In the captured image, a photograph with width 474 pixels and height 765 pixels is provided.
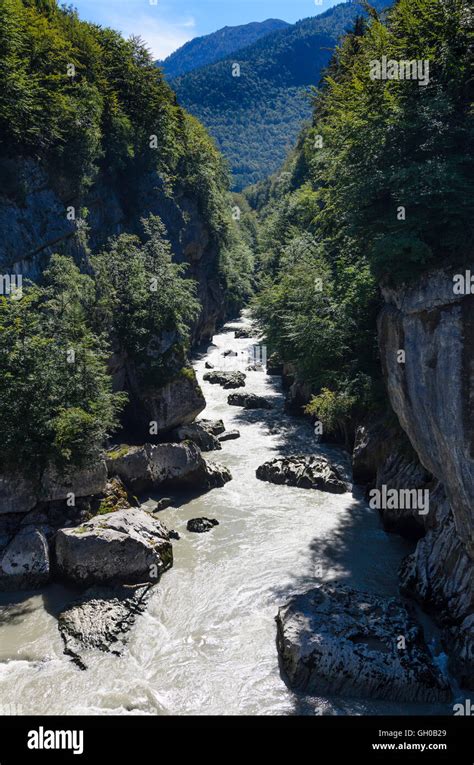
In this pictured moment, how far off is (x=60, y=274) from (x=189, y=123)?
36.7m

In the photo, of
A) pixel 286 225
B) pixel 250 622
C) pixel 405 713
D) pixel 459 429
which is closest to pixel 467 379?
pixel 459 429

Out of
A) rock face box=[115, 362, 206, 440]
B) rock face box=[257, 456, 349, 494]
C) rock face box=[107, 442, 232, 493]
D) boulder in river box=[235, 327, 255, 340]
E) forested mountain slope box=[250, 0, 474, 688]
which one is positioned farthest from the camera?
boulder in river box=[235, 327, 255, 340]

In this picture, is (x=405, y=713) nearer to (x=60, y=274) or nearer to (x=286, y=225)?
(x=60, y=274)

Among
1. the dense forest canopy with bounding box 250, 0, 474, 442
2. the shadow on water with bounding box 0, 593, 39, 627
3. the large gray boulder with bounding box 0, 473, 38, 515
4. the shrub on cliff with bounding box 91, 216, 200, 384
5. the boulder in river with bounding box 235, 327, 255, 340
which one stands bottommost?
the shadow on water with bounding box 0, 593, 39, 627

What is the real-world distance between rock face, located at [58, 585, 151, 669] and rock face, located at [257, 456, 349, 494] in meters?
10.0

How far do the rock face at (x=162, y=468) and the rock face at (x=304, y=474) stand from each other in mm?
2385

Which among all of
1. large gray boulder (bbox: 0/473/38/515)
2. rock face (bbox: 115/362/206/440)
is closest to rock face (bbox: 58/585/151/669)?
Result: large gray boulder (bbox: 0/473/38/515)

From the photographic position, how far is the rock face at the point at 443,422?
14.6 meters

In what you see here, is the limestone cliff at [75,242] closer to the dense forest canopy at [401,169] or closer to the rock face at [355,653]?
the dense forest canopy at [401,169]

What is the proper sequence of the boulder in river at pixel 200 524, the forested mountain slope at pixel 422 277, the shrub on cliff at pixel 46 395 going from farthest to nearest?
the boulder in river at pixel 200 524 → the shrub on cliff at pixel 46 395 → the forested mountain slope at pixel 422 277

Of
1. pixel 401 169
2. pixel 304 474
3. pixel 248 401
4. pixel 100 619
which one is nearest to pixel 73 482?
pixel 100 619

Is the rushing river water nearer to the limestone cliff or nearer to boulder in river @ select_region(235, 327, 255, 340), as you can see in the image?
the limestone cliff

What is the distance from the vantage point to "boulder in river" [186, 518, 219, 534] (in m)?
22.0

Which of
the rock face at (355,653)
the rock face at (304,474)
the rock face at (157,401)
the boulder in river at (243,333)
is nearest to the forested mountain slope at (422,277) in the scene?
the rock face at (355,653)
